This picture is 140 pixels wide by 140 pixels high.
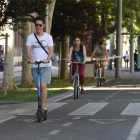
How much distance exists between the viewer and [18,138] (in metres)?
7.59

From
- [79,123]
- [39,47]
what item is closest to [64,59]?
[39,47]

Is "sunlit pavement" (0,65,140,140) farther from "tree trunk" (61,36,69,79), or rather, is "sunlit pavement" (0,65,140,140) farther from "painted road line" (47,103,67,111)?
"tree trunk" (61,36,69,79)

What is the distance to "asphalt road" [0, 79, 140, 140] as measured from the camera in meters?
7.80

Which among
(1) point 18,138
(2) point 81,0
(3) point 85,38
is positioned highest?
(2) point 81,0

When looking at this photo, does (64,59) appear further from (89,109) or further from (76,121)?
(76,121)

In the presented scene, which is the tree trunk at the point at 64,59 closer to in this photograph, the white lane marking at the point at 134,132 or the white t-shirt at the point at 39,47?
the white t-shirt at the point at 39,47

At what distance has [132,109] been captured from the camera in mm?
11461

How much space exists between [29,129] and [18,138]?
899 millimetres

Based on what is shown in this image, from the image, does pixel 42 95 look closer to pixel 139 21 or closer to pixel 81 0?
pixel 81 0

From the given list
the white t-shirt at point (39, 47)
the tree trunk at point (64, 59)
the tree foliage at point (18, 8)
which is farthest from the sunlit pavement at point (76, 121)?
the tree trunk at point (64, 59)

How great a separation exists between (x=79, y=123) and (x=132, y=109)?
8.47 feet

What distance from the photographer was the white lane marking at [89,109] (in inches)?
426

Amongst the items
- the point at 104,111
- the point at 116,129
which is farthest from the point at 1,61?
the point at 116,129

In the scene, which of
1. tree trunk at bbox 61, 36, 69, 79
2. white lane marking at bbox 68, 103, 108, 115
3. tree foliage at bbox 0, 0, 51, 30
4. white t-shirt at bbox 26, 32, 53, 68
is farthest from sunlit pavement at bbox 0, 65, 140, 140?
tree trunk at bbox 61, 36, 69, 79
